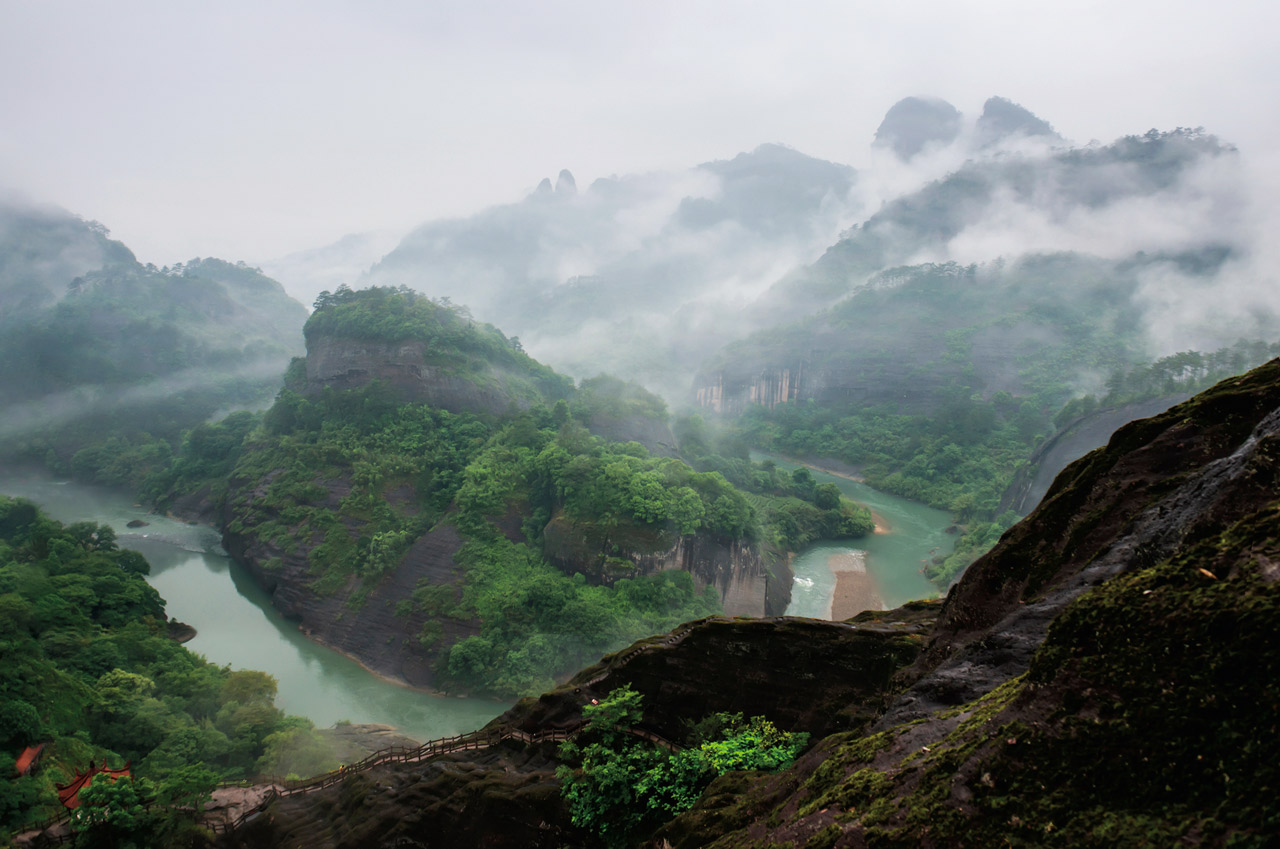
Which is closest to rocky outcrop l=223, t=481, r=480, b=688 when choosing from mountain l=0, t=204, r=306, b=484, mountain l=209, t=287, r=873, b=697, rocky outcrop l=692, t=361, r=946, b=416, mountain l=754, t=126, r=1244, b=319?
mountain l=209, t=287, r=873, b=697

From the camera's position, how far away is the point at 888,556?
147 feet

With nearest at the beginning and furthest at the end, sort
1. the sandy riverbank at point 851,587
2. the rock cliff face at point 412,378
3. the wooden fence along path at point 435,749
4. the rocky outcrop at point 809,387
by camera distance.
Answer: the wooden fence along path at point 435,749
the sandy riverbank at point 851,587
the rock cliff face at point 412,378
the rocky outcrop at point 809,387

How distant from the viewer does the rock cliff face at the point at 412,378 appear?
4234 centimetres

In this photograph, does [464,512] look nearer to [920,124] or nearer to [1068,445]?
[1068,445]

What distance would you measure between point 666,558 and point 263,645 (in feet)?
69.7

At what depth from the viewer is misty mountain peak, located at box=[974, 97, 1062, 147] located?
478ft

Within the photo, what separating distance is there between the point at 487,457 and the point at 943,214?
12224 cm

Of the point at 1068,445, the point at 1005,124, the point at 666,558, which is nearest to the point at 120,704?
the point at 666,558

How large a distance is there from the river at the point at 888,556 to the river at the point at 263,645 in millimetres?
20821

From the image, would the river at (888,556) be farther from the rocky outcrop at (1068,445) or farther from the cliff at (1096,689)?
the cliff at (1096,689)

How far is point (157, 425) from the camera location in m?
63.4

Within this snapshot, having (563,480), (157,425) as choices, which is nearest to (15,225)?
(157,425)

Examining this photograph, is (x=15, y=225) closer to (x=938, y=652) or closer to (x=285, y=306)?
(x=285, y=306)

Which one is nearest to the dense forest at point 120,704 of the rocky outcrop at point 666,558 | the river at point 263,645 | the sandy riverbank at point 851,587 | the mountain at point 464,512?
the river at point 263,645
